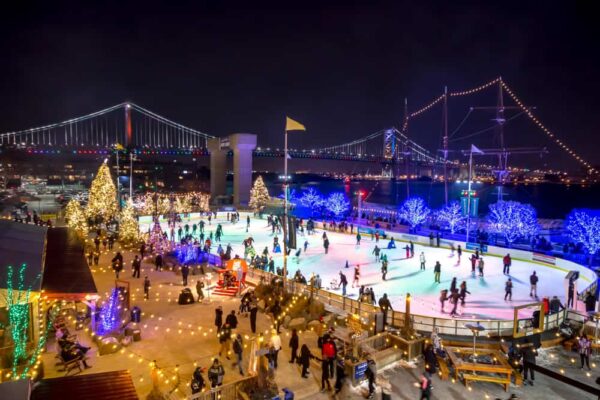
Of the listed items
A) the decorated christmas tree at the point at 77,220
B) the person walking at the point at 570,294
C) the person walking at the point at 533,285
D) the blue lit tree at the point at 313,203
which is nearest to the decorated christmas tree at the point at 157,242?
the decorated christmas tree at the point at 77,220

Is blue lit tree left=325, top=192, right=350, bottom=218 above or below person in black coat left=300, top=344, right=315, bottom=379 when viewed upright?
above

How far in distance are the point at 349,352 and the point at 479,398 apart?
292 centimetres

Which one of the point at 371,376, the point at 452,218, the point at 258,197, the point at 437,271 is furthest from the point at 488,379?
the point at 258,197

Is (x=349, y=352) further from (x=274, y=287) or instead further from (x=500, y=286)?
(x=500, y=286)

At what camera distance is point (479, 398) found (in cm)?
899

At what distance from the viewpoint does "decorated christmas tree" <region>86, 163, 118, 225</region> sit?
1214 inches

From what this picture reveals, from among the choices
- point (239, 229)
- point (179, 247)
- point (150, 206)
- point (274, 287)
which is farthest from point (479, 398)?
point (150, 206)

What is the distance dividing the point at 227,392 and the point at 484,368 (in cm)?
585

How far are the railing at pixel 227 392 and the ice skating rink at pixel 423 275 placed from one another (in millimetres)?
7723

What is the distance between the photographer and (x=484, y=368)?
956 centimetres

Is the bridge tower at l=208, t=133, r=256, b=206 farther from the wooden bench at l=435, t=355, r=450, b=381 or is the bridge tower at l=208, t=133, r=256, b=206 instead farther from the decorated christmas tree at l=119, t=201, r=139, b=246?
the wooden bench at l=435, t=355, r=450, b=381

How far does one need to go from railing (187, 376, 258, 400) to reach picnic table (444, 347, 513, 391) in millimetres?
4879

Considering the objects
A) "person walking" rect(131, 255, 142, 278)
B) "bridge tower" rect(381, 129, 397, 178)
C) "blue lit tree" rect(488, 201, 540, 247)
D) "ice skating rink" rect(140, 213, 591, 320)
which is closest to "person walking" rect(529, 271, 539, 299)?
"ice skating rink" rect(140, 213, 591, 320)

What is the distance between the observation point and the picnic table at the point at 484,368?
31.3ft
